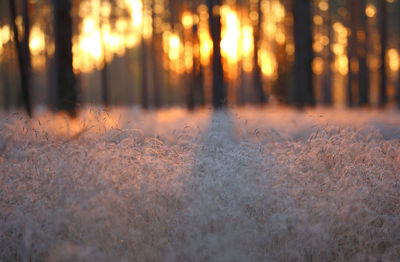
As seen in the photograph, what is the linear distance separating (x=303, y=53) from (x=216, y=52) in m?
3.45

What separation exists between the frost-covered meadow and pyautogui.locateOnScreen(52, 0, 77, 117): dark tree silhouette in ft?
15.8

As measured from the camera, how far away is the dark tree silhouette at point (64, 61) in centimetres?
1031

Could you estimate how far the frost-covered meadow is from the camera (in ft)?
13.9

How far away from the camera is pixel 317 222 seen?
4.44 meters

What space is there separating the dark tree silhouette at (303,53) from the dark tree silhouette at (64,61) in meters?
8.29

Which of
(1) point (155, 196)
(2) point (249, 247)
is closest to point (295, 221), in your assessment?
(2) point (249, 247)

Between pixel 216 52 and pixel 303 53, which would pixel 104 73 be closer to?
pixel 216 52

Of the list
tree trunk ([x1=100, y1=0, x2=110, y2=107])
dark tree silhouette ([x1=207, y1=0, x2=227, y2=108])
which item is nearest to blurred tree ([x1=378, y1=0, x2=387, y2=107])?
dark tree silhouette ([x1=207, y1=0, x2=227, y2=108])

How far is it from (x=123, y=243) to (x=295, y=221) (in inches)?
84.1

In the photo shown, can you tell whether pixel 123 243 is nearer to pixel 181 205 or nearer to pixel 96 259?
pixel 96 259

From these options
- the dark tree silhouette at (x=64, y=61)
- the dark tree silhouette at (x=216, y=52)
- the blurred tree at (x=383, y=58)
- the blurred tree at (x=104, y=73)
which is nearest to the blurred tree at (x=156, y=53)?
the blurred tree at (x=104, y=73)

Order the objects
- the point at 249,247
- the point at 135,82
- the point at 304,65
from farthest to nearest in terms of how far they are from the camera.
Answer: the point at 135,82, the point at 304,65, the point at 249,247

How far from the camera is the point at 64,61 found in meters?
10.3

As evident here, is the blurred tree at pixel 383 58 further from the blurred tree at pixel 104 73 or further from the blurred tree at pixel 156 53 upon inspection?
the blurred tree at pixel 104 73
